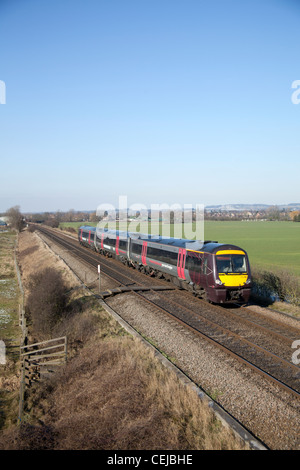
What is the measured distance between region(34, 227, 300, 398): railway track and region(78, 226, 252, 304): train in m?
0.72

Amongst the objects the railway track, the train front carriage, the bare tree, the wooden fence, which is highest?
the bare tree

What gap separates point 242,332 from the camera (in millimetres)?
12602

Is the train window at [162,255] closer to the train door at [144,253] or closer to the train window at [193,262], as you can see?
the train door at [144,253]

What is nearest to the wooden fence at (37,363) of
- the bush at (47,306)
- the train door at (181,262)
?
the bush at (47,306)

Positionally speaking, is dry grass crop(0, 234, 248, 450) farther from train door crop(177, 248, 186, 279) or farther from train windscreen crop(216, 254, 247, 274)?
train door crop(177, 248, 186, 279)

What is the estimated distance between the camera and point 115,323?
48.1 ft

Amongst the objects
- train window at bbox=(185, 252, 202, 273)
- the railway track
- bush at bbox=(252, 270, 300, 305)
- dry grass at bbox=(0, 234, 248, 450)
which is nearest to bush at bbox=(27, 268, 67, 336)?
dry grass at bbox=(0, 234, 248, 450)

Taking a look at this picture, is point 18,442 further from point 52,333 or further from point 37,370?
point 52,333

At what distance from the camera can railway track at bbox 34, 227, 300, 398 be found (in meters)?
9.55

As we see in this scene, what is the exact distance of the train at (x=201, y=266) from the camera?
1516 cm

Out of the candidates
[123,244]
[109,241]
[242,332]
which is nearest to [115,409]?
[242,332]

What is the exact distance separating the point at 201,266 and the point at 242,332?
428cm

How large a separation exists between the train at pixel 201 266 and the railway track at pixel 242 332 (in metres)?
0.72

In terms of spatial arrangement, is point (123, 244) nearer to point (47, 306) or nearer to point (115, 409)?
point (47, 306)
